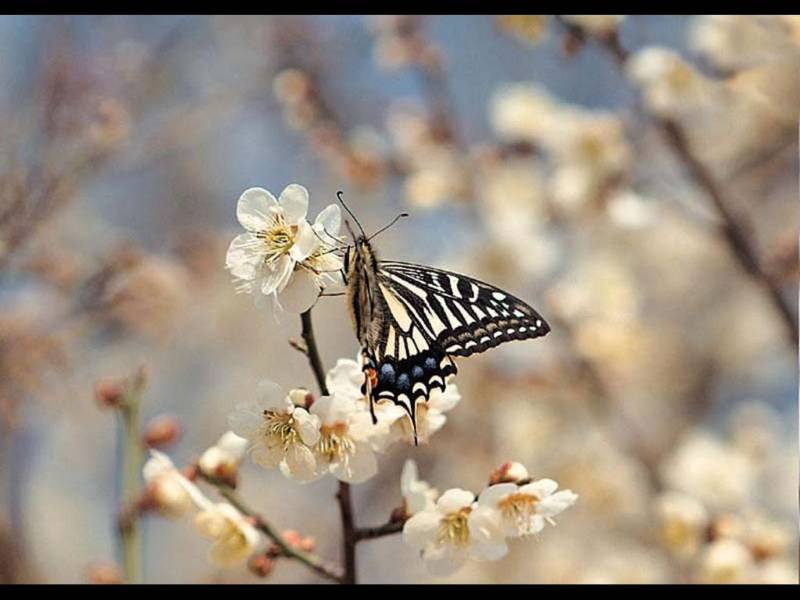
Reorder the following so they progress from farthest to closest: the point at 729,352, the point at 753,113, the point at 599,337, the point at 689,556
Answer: the point at 729,352, the point at 599,337, the point at 753,113, the point at 689,556

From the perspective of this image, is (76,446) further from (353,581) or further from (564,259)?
(353,581)

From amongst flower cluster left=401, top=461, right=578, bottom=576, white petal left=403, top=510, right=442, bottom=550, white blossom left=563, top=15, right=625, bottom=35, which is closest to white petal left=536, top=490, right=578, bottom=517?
flower cluster left=401, top=461, right=578, bottom=576

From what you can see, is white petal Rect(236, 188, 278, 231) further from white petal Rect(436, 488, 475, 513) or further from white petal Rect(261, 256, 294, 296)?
white petal Rect(436, 488, 475, 513)

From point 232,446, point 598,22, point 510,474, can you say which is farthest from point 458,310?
point 598,22

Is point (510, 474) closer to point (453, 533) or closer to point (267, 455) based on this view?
point (453, 533)

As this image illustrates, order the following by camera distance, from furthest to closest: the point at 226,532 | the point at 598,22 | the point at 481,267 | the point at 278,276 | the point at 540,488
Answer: the point at 481,267 < the point at 598,22 < the point at 226,532 < the point at 540,488 < the point at 278,276

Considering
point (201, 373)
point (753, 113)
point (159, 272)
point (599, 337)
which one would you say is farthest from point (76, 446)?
point (753, 113)
